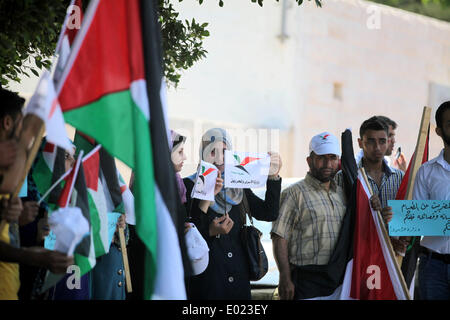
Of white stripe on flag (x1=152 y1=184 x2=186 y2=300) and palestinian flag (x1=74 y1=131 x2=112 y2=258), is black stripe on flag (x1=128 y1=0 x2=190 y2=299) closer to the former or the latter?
white stripe on flag (x1=152 y1=184 x2=186 y2=300)

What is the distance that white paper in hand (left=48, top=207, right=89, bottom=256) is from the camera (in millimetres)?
4004

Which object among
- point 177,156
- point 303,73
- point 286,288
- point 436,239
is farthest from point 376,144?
point 303,73

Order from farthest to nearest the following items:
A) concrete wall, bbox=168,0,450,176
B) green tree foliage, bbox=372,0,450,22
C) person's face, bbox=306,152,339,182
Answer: green tree foliage, bbox=372,0,450,22 < concrete wall, bbox=168,0,450,176 < person's face, bbox=306,152,339,182

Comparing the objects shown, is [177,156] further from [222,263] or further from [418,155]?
[418,155]

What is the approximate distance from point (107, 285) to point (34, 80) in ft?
24.8

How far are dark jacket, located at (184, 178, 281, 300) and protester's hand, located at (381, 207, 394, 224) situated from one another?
0.88 m

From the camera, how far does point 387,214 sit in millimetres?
5684

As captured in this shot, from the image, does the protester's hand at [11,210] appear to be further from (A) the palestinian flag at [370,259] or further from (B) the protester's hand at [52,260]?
(A) the palestinian flag at [370,259]

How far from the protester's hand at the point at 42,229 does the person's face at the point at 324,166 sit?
7.44 ft

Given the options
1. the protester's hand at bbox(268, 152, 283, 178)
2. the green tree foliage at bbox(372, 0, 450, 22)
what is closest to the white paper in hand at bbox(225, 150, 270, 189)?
the protester's hand at bbox(268, 152, 283, 178)

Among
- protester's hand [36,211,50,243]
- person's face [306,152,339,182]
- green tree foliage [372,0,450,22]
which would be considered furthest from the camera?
green tree foliage [372,0,450,22]

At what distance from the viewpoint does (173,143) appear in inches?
234

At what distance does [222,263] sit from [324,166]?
1.12 m

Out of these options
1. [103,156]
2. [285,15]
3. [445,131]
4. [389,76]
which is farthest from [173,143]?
[389,76]
